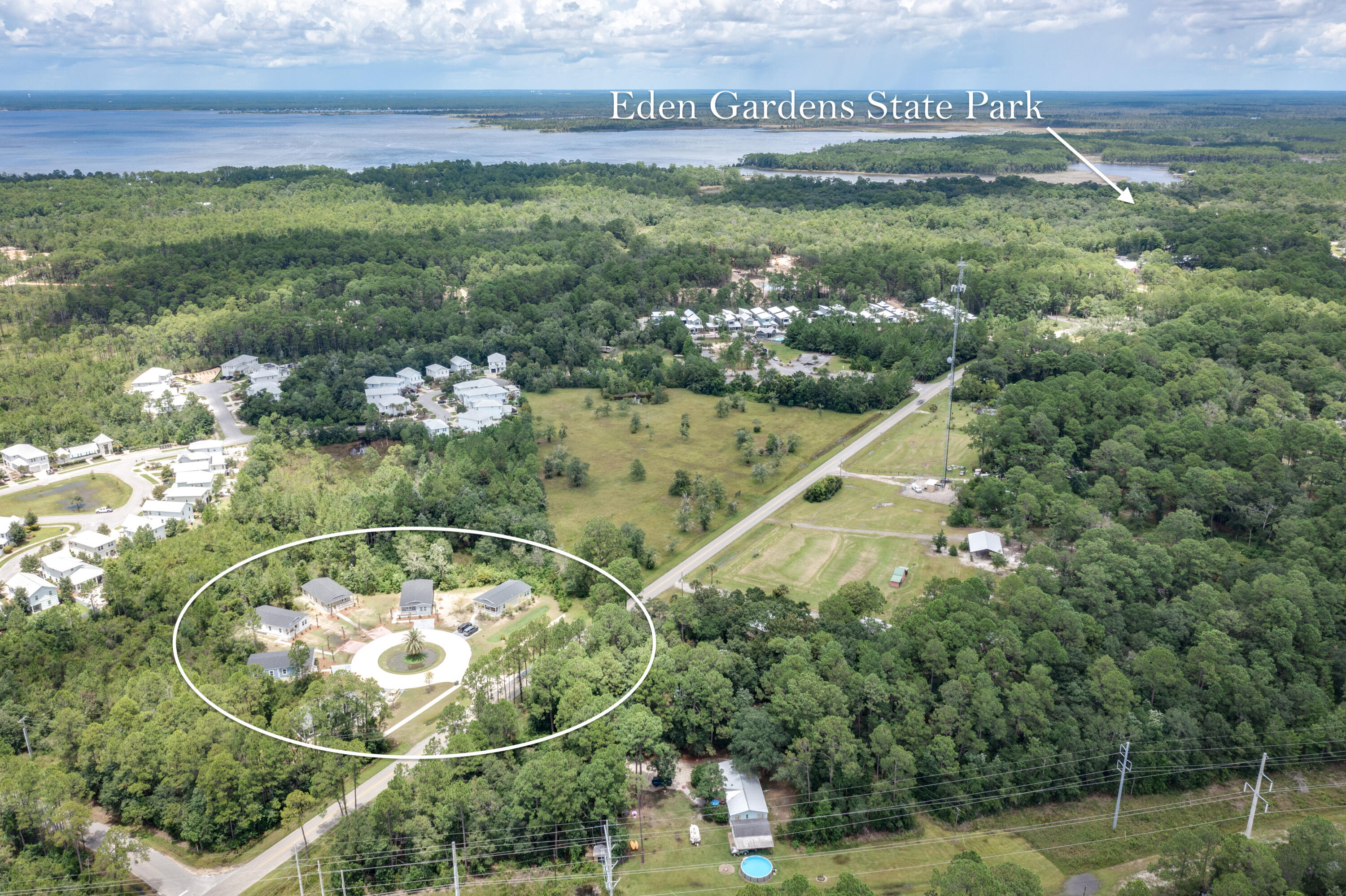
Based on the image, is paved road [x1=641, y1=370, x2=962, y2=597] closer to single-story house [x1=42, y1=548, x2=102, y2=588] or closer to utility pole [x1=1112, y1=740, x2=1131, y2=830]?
utility pole [x1=1112, y1=740, x2=1131, y2=830]

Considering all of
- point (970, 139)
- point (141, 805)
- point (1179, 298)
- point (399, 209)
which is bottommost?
point (141, 805)

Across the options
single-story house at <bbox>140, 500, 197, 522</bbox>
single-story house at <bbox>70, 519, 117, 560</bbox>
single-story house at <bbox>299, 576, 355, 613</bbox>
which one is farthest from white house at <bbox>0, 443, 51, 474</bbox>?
single-story house at <bbox>299, 576, 355, 613</bbox>

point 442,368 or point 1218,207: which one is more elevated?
point 1218,207

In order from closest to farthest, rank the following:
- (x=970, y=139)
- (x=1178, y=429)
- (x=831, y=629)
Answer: (x=831, y=629)
(x=1178, y=429)
(x=970, y=139)

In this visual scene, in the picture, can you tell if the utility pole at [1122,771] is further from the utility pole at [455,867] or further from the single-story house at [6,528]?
the single-story house at [6,528]

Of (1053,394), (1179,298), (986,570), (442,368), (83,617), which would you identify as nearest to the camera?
(83,617)

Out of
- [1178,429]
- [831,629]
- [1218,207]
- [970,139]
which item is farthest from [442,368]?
[970,139]

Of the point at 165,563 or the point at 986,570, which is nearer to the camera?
the point at 165,563

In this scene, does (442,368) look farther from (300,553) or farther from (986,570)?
(986,570)
